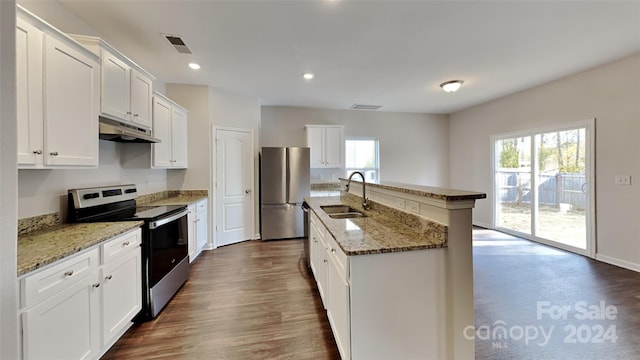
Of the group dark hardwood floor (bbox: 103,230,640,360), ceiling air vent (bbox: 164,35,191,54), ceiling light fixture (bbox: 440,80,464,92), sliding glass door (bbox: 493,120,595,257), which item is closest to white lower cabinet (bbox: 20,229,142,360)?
dark hardwood floor (bbox: 103,230,640,360)

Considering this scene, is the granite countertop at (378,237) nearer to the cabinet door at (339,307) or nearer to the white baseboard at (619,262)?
the cabinet door at (339,307)

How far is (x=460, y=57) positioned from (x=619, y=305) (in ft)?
9.75

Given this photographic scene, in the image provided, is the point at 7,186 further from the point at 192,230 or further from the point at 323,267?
the point at 192,230

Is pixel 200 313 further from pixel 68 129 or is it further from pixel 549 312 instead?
pixel 549 312

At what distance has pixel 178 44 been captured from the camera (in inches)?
109

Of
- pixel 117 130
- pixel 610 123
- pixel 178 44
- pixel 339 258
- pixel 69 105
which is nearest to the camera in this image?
pixel 339 258

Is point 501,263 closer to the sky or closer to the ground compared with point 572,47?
closer to the ground

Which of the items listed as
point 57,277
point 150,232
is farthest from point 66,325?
point 150,232

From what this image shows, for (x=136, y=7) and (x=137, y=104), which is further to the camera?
(x=137, y=104)

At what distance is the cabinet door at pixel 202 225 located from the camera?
3.64 m

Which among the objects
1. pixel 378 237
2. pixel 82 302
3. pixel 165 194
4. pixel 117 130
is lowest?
pixel 82 302

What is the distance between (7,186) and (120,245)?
4.67 ft

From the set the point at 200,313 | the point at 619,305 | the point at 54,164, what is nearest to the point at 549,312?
the point at 619,305

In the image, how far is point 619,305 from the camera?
231 centimetres
